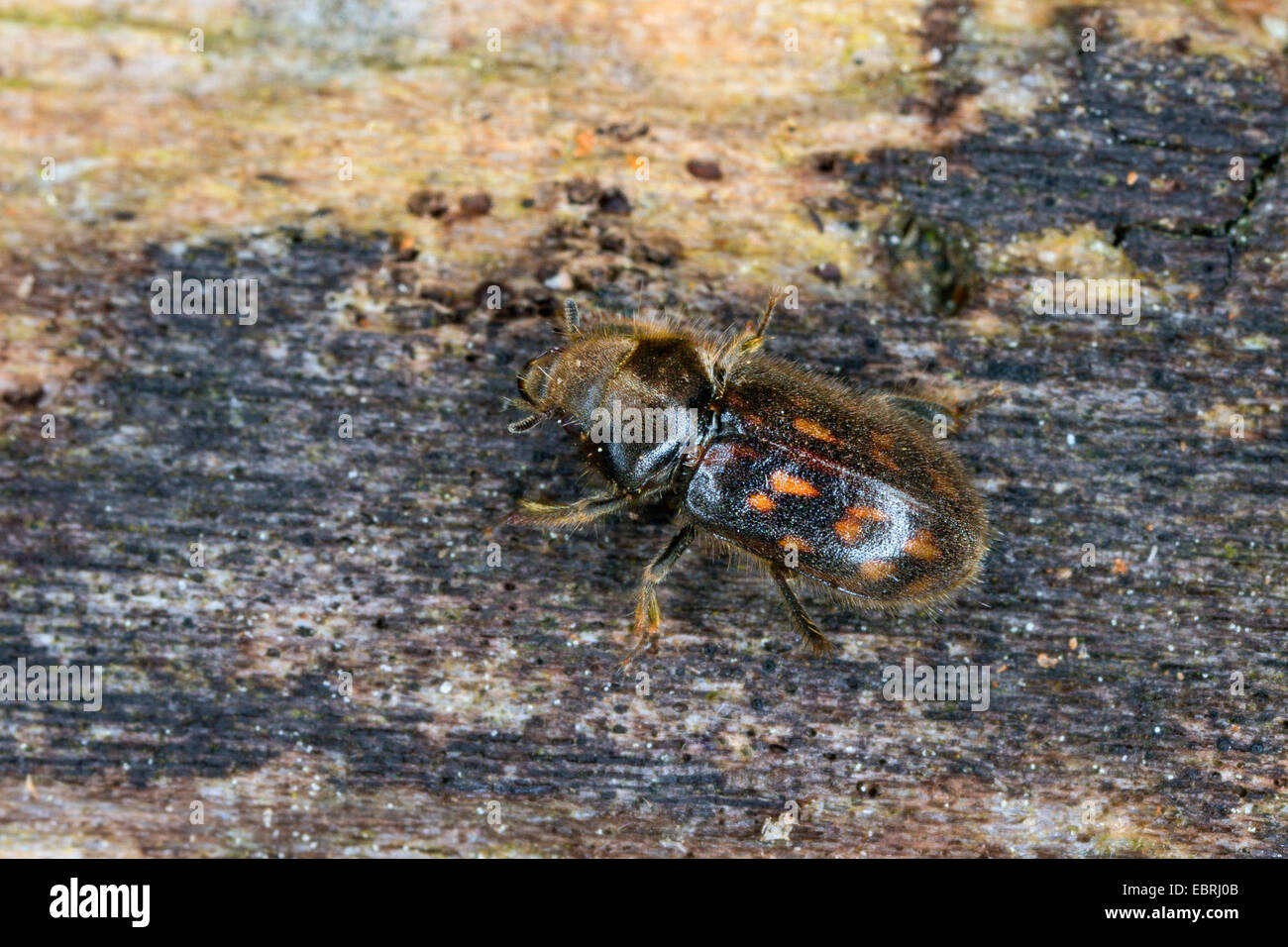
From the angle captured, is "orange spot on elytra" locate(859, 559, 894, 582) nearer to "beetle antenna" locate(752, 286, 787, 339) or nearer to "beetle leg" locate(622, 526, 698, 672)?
"beetle leg" locate(622, 526, 698, 672)

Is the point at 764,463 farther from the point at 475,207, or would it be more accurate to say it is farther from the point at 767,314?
the point at 475,207

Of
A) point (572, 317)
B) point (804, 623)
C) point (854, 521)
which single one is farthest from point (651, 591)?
point (572, 317)

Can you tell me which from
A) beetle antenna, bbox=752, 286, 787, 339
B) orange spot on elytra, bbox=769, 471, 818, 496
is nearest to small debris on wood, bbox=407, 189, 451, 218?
beetle antenna, bbox=752, 286, 787, 339
